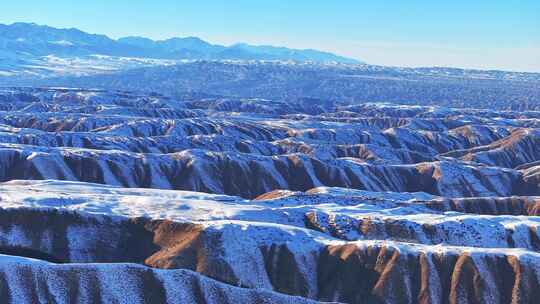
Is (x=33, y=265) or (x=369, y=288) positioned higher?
(x=33, y=265)

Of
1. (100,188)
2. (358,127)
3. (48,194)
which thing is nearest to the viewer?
(48,194)

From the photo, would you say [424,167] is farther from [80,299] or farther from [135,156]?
[80,299]

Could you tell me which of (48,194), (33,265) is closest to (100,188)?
(48,194)

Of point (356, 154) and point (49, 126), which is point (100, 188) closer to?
point (356, 154)

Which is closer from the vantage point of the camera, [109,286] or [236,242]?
[109,286]

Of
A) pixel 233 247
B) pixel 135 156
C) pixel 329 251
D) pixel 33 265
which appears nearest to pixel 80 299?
pixel 33 265

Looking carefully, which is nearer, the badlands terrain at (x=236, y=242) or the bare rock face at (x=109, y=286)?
the bare rock face at (x=109, y=286)

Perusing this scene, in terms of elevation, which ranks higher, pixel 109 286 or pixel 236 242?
A: pixel 109 286

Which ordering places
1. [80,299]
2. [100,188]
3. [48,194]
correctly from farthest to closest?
[100,188]
[48,194]
[80,299]

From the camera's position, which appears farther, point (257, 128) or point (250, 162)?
point (257, 128)

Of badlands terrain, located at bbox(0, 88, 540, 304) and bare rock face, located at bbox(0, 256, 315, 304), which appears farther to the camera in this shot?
badlands terrain, located at bbox(0, 88, 540, 304)
